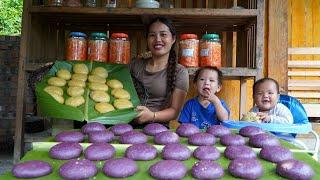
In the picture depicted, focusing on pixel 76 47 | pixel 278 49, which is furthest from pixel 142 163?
pixel 278 49

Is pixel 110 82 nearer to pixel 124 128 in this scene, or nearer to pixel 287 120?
pixel 124 128

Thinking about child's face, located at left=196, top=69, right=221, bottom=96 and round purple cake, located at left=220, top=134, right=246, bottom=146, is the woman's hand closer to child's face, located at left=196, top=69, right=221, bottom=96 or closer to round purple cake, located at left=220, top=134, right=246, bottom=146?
child's face, located at left=196, top=69, right=221, bottom=96

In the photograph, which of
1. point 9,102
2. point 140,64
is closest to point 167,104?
point 140,64

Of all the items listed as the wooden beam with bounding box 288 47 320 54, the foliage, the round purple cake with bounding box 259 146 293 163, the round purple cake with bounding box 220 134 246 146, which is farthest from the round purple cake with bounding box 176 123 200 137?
the foliage

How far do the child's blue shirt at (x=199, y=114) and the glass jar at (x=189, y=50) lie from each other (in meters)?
0.45

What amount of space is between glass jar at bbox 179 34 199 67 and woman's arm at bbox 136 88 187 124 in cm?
37

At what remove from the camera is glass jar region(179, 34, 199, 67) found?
299 cm

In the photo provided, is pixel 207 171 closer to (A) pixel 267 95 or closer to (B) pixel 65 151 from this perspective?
(B) pixel 65 151

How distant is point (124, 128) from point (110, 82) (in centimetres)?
85

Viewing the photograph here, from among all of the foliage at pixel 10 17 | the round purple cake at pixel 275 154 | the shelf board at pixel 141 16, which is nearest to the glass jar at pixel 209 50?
the shelf board at pixel 141 16

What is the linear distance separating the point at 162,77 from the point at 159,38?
0.32m

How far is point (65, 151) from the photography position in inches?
53.2

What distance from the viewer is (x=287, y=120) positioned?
2357mm

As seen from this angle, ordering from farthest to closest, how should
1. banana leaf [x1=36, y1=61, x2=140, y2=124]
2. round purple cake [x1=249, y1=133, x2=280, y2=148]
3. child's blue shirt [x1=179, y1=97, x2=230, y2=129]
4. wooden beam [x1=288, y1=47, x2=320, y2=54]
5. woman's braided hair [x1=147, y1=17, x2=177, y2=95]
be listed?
1. wooden beam [x1=288, y1=47, x2=320, y2=54]
2. woman's braided hair [x1=147, y1=17, x2=177, y2=95]
3. child's blue shirt [x1=179, y1=97, x2=230, y2=129]
4. banana leaf [x1=36, y1=61, x2=140, y2=124]
5. round purple cake [x1=249, y1=133, x2=280, y2=148]
